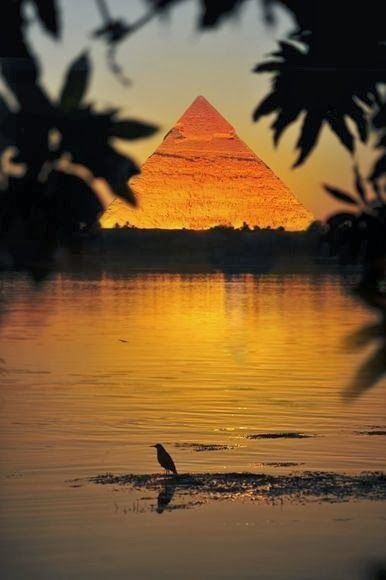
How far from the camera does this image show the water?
56.5 ft

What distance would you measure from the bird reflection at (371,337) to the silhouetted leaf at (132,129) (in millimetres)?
519

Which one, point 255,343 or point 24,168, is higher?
point 24,168

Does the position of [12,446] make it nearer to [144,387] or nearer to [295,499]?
[295,499]

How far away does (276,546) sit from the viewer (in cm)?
1784

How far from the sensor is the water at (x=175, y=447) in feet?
56.5

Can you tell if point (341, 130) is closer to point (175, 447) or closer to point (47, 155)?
point (47, 155)

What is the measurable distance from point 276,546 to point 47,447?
29.9ft

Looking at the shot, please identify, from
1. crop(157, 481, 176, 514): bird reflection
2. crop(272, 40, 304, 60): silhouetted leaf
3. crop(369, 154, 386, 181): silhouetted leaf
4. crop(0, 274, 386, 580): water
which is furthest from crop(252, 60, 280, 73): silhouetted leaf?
crop(157, 481, 176, 514): bird reflection

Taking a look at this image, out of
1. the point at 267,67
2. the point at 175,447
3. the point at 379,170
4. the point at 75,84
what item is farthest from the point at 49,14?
the point at 175,447

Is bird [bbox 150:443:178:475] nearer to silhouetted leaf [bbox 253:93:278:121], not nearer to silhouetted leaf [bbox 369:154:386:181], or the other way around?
silhouetted leaf [bbox 253:93:278:121]

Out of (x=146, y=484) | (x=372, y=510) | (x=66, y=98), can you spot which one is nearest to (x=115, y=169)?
(x=66, y=98)

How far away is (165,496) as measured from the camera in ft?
67.2

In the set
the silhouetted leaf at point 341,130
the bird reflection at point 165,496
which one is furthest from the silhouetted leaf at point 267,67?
the bird reflection at point 165,496

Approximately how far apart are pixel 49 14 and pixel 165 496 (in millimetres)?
17565
